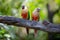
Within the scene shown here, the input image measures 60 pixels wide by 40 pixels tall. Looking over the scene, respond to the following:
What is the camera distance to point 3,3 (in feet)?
13.2

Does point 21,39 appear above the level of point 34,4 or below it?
below

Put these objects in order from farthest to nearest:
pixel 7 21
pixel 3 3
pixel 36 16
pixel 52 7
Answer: pixel 52 7, pixel 3 3, pixel 36 16, pixel 7 21

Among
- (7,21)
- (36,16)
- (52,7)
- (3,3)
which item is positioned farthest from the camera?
(52,7)

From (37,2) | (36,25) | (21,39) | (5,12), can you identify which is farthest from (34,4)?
(36,25)

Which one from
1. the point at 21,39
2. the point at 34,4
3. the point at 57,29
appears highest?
the point at 34,4

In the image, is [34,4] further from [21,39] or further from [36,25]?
[36,25]

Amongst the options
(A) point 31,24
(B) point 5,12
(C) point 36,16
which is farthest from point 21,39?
(A) point 31,24

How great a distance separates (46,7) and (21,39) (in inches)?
39.2

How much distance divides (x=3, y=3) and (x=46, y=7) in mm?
1174

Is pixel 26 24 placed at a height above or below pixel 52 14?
above

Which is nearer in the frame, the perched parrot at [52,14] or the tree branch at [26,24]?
the tree branch at [26,24]

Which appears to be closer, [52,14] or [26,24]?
[26,24]

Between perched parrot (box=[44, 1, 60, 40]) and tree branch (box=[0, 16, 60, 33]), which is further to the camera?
perched parrot (box=[44, 1, 60, 40])

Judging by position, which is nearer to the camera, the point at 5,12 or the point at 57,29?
the point at 57,29
